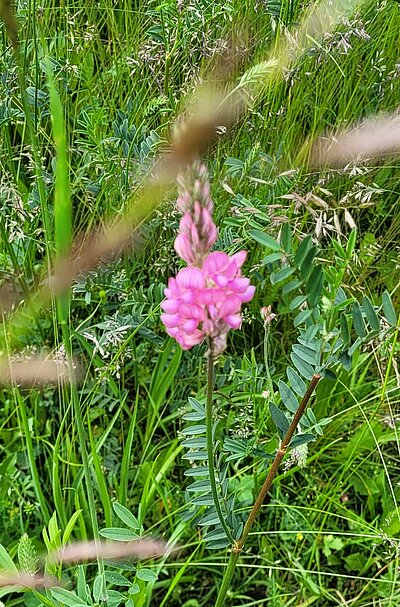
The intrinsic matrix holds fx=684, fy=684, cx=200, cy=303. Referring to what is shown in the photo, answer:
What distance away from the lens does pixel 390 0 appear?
4.05 ft

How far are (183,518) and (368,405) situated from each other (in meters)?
0.44

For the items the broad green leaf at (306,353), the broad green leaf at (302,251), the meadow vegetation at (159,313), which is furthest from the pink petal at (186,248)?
the meadow vegetation at (159,313)

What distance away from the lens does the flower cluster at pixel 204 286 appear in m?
0.46

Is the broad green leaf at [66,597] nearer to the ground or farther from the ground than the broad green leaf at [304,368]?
nearer to the ground

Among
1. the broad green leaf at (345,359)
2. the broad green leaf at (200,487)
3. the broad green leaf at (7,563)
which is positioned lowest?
the broad green leaf at (7,563)

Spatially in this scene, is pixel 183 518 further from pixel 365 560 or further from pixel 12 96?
pixel 12 96

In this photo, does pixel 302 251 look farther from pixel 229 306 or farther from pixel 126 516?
pixel 126 516

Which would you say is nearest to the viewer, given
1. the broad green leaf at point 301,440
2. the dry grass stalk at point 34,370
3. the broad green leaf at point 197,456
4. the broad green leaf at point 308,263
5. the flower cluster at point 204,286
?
the flower cluster at point 204,286

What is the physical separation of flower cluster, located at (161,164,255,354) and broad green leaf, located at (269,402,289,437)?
0.21m

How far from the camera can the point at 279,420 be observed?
696 millimetres

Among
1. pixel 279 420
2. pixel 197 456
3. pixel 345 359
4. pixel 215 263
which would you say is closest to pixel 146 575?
pixel 197 456

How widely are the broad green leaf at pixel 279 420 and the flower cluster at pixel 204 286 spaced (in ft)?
0.69

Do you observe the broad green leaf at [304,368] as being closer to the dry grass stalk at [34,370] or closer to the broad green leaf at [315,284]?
the broad green leaf at [315,284]

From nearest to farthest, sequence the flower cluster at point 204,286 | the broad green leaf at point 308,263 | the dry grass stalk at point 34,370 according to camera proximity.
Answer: the flower cluster at point 204,286 < the broad green leaf at point 308,263 < the dry grass stalk at point 34,370
